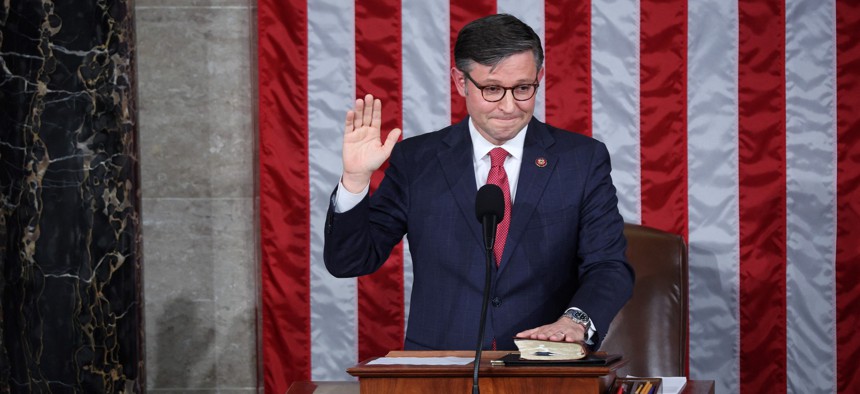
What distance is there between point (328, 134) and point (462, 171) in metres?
1.71

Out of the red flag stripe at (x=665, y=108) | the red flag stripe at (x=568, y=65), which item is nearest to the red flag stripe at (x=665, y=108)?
the red flag stripe at (x=665, y=108)

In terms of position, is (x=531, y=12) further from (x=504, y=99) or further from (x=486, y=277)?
(x=486, y=277)

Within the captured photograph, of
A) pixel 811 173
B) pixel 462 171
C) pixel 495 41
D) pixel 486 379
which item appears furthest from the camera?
pixel 811 173

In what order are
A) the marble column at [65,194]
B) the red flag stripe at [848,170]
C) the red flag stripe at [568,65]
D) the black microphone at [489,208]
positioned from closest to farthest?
the black microphone at [489,208] < the marble column at [65,194] < the red flag stripe at [848,170] < the red flag stripe at [568,65]

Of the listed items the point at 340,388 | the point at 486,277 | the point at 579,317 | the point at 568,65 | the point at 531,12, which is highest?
the point at 531,12

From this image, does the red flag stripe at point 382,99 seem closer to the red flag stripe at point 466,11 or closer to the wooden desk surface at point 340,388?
the red flag stripe at point 466,11

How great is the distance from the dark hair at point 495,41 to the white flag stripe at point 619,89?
66.6 inches

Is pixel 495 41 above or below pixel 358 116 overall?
above

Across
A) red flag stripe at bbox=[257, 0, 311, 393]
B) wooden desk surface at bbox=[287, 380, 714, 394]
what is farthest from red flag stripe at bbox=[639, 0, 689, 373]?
wooden desk surface at bbox=[287, 380, 714, 394]

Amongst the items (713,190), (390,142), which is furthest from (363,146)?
(713,190)

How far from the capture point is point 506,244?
2.39 m

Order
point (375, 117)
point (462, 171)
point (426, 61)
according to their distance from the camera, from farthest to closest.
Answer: point (426, 61) < point (462, 171) < point (375, 117)

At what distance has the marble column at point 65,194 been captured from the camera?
382cm

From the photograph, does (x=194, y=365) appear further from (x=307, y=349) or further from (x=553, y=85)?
(x=553, y=85)
